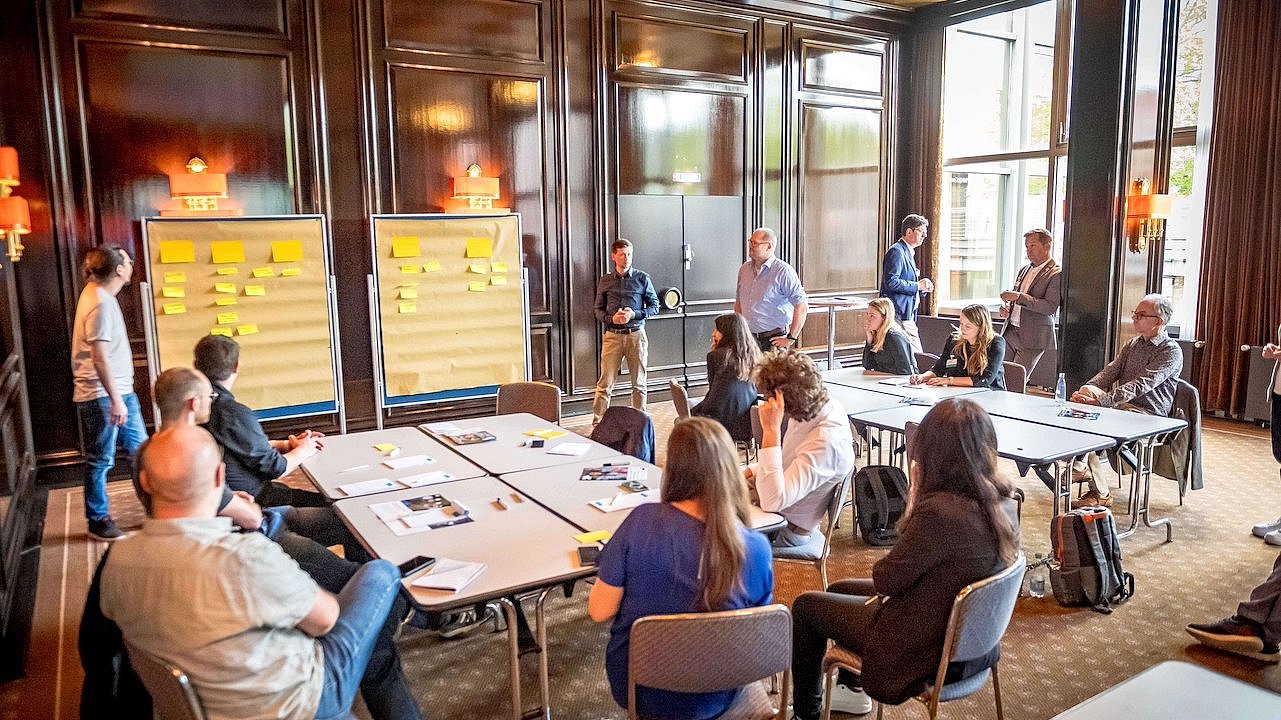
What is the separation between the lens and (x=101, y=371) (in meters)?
4.75

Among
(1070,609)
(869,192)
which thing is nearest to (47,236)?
(1070,609)

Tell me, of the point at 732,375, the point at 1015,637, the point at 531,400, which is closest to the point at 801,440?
the point at 1015,637

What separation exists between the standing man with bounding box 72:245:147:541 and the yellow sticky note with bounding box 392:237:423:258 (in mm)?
2134

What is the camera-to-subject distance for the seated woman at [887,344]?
609 cm

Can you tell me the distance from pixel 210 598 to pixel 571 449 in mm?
2166

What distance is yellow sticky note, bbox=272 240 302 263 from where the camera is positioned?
6.30m

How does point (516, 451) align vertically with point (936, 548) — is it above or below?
below

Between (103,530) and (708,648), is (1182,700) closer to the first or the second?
(708,648)

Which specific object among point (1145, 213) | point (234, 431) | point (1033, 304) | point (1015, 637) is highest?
point (1145, 213)

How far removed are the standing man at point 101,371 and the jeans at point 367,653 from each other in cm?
309

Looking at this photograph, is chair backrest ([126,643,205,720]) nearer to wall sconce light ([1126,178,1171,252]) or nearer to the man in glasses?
the man in glasses

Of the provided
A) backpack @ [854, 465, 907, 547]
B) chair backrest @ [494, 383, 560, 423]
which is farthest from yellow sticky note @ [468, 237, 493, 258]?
backpack @ [854, 465, 907, 547]

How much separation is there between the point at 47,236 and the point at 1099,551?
641 centimetres

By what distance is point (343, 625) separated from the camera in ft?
7.55
